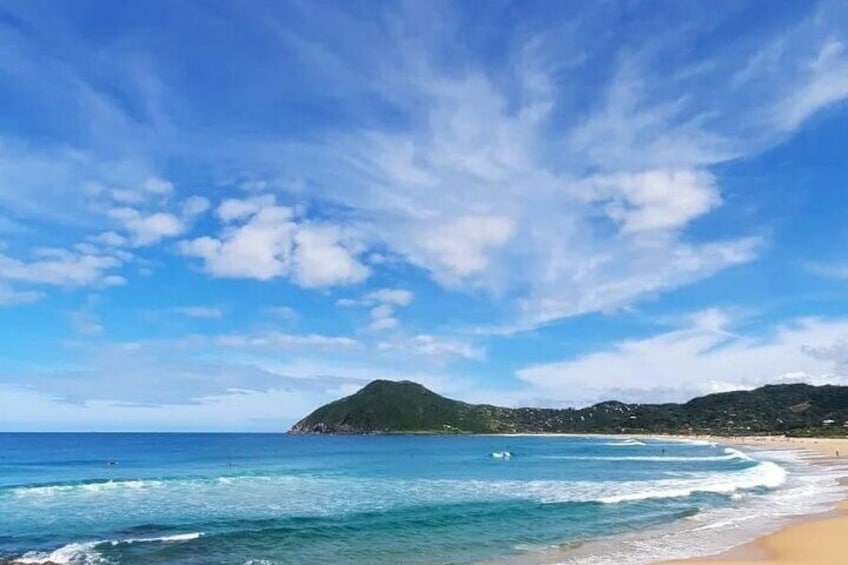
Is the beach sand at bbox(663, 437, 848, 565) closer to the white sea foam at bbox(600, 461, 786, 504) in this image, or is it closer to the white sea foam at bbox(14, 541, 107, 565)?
the white sea foam at bbox(600, 461, 786, 504)

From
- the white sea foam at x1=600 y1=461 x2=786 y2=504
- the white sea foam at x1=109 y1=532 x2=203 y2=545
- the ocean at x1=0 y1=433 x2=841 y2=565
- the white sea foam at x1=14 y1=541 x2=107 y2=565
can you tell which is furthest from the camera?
the white sea foam at x1=600 y1=461 x2=786 y2=504

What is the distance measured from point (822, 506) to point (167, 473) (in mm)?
52410

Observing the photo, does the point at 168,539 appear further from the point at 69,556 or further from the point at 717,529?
the point at 717,529

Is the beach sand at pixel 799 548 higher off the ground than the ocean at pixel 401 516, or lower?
lower

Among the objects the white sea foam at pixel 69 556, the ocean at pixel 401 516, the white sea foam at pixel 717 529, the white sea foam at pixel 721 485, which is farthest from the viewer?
the white sea foam at pixel 721 485

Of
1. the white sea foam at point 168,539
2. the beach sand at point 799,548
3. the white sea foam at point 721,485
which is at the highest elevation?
the white sea foam at point 721,485

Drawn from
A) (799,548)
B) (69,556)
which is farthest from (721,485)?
(69,556)

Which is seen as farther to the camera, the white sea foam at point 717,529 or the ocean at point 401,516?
the ocean at point 401,516

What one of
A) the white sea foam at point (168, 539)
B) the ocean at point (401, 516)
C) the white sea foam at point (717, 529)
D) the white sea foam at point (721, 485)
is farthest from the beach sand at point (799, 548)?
the white sea foam at point (168, 539)

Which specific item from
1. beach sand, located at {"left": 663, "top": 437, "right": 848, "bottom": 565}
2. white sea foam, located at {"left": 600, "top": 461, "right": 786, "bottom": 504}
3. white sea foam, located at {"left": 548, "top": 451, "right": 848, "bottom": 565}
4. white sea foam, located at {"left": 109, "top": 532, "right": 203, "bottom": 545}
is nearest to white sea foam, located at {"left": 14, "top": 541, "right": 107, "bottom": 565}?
white sea foam, located at {"left": 109, "top": 532, "right": 203, "bottom": 545}

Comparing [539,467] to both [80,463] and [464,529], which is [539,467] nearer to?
[464,529]

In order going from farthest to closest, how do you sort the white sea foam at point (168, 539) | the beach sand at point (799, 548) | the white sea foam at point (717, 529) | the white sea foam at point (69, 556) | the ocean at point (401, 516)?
1. the white sea foam at point (168, 539)
2. the ocean at point (401, 516)
3. the white sea foam at point (717, 529)
4. the white sea foam at point (69, 556)
5. the beach sand at point (799, 548)

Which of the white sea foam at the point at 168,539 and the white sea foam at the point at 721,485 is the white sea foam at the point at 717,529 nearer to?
the white sea foam at the point at 721,485

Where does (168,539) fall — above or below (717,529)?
above
